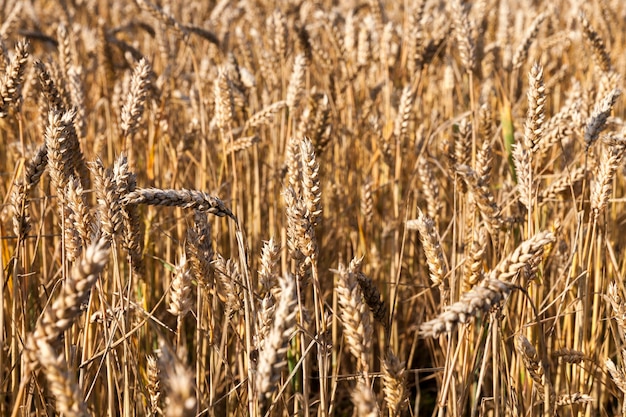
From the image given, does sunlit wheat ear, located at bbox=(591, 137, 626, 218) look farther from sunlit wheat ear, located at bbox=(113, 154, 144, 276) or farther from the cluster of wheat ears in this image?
sunlit wheat ear, located at bbox=(113, 154, 144, 276)

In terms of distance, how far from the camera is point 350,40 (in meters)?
2.62

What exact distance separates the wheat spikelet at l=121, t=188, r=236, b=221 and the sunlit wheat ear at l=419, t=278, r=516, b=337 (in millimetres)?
385

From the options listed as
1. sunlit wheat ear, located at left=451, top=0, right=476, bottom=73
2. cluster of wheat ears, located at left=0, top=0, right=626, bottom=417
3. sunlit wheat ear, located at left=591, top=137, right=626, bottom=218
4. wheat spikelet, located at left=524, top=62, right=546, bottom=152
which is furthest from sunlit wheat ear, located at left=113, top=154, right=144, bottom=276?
sunlit wheat ear, located at left=451, top=0, right=476, bottom=73

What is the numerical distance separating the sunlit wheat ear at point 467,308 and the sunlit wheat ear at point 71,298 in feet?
1.25

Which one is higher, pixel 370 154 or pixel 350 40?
pixel 350 40

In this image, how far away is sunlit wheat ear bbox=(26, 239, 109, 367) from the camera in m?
0.75

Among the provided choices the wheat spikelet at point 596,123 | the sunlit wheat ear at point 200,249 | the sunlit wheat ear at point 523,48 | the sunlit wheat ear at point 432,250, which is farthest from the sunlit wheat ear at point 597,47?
the sunlit wheat ear at point 200,249

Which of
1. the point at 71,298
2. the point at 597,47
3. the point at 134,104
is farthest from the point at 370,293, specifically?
the point at 597,47

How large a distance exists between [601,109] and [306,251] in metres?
0.72

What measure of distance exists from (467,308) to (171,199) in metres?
0.47

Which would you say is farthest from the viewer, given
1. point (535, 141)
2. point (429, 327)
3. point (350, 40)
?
point (350, 40)

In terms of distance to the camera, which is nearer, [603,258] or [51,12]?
[603,258]

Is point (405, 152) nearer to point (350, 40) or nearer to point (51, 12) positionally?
point (350, 40)

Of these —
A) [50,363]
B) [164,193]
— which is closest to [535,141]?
[164,193]
